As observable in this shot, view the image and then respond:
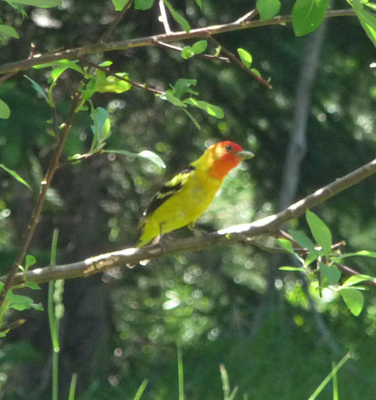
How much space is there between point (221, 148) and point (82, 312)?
5.06 ft

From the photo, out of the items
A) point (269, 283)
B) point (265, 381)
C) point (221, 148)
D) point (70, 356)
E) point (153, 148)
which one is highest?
point (221, 148)

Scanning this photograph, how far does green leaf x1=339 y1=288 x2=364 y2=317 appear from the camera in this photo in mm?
1183

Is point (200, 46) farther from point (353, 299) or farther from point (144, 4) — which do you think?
point (353, 299)

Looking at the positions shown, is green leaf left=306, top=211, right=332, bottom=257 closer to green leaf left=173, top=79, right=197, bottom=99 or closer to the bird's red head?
green leaf left=173, top=79, right=197, bottom=99

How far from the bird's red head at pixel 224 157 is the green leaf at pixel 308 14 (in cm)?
241

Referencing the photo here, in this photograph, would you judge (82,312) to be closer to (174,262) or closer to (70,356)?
(70,356)

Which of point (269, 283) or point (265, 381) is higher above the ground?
point (269, 283)

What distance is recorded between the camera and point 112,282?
4.47 m

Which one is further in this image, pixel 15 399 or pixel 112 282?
pixel 112 282

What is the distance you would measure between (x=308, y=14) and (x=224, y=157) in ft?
8.13

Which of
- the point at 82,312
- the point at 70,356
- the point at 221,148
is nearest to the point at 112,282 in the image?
the point at 82,312

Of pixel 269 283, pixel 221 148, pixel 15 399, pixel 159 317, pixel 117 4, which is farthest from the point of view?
pixel 159 317

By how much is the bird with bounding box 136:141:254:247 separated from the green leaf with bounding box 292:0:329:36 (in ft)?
7.71

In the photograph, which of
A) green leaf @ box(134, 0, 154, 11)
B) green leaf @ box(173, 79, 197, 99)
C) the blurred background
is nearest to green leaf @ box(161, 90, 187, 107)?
green leaf @ box(173, 79, 197, 99)
